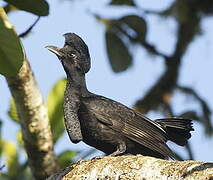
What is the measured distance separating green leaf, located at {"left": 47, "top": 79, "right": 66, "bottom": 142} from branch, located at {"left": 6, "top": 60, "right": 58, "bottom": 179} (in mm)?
338

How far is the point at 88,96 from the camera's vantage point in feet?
20.1

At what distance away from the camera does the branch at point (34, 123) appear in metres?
5.94

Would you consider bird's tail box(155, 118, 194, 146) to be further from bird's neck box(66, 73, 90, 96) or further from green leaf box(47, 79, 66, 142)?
green leaf box(47, 79, 66, 142)

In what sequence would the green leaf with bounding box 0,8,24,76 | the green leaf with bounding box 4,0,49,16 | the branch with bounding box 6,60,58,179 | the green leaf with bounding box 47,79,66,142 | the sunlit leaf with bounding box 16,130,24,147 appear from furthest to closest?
1. the sunlit leaf with bounding box 16,130,24,147
2. the green leaf with bounding box 47,79,66,142
3. the branch with bounding box 6,60,58,179
4. the green leaf with bounding box 4,0,49,16
5. the green leaf with bounding box 0,8,24,76

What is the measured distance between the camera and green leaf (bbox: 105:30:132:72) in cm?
640

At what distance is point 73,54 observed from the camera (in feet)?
20.3

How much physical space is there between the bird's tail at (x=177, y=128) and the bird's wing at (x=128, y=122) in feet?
0.31

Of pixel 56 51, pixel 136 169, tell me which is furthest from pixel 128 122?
pixel 136 169

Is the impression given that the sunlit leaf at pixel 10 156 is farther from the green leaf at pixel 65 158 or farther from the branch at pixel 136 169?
the branch at pixel 136 169

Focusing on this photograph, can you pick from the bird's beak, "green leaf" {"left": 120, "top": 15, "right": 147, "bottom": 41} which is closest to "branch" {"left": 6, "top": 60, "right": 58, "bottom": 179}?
the bird's beak

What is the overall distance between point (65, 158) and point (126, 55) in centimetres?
104

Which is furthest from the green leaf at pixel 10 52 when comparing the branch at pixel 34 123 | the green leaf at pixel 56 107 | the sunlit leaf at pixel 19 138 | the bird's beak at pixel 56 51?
the sunlit leaf at pixel 19 138

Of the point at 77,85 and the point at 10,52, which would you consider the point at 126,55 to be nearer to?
the point at 77,85

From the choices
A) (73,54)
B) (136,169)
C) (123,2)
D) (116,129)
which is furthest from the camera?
(123,2)
